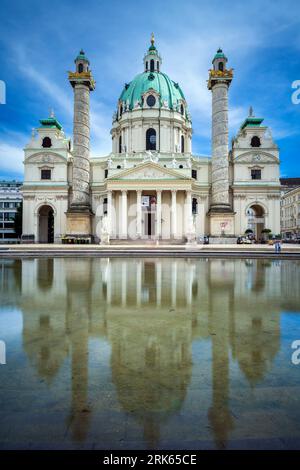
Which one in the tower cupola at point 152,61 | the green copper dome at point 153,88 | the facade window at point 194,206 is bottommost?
the facade window at point 194,206

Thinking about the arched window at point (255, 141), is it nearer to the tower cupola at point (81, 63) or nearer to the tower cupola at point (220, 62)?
the tower cupola at point (220, 62)

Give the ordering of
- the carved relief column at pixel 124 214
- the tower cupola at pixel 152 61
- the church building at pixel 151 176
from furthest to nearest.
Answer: the tower cupola at pixel 152 61
the carved relief column at pixel 124 214
the church building at pixel 151 176

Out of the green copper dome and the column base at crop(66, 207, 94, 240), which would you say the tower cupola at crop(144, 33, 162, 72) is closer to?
the green copper dome

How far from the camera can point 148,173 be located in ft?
142

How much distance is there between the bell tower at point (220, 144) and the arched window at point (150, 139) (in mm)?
13131

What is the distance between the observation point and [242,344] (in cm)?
417

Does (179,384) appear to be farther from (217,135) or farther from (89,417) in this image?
(217,135)

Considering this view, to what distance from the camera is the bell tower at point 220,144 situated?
135ft

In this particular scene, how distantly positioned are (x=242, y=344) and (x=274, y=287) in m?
5.60

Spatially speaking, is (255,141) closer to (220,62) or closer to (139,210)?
(220,62)

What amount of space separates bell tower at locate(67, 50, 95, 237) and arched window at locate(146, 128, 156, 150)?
1256 cm

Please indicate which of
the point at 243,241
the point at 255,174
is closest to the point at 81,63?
the point at 255,174

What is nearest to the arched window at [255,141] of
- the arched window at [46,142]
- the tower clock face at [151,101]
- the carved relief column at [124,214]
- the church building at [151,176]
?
the church building at [151,176]
